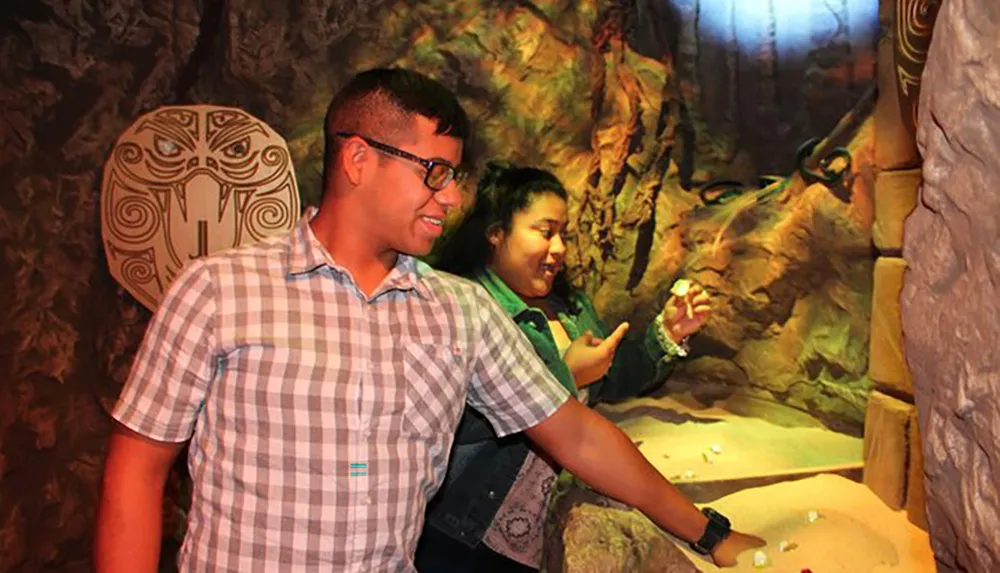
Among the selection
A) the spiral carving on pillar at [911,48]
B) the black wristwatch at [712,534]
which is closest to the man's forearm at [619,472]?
the black wristwatch at [712,534]

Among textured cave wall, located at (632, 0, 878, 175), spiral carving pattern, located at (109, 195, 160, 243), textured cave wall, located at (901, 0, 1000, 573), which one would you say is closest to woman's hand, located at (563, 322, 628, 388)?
textured cave wall, located at (901, 0, 1000, 573)

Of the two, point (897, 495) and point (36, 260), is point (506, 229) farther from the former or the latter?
point (36, 260)

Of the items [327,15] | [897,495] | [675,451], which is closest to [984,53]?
[897,495]

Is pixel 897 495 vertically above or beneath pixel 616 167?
beneath

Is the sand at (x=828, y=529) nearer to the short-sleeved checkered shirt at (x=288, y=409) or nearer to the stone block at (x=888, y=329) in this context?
the stone block at (x=888, y=329)

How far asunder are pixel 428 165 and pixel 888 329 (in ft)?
7.70

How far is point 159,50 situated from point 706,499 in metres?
3.10

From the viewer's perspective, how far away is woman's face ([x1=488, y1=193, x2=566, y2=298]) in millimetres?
A: 2938

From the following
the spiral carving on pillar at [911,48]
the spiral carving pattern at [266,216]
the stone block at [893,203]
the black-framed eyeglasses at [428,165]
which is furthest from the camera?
the spiral carving pattern at [266,216]

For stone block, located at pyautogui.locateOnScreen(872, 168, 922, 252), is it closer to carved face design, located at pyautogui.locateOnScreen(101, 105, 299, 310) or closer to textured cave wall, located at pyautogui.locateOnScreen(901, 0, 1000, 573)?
textured cave wall, located at pyautogui.locateOnScreen(901, 0, 1000, 573)

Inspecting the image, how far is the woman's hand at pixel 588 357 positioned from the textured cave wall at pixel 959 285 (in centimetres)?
167

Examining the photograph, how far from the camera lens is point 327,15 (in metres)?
3.75

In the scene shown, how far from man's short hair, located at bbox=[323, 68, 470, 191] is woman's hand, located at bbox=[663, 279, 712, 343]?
160cm

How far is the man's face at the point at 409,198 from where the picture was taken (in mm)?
1727
